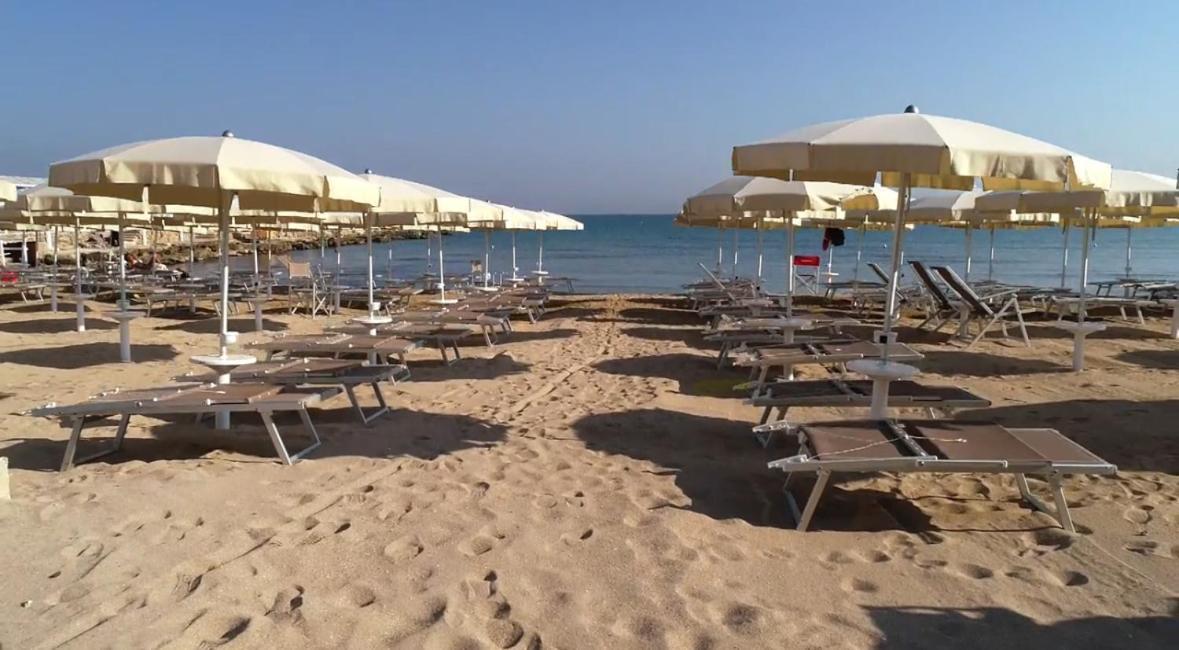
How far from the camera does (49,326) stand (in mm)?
10398

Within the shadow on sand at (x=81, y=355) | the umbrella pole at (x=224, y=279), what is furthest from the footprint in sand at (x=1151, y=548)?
the shadow on sand at (x=81, y=355)

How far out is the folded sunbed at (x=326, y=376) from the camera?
17.0 feet

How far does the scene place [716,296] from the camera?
12617 mm

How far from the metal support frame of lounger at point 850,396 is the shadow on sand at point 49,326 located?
938cm

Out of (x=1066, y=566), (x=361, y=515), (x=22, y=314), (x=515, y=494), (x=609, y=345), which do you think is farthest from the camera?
(x=22, y=314)

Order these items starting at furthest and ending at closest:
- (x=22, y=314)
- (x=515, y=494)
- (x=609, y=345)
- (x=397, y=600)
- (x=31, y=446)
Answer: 1. (x=22, y=314)
2. (x=609, y=345)
3. (x=31, y=446)
4. (x=515, y=494)
5. (x=397, y=600)

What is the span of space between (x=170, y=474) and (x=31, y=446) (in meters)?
1.21

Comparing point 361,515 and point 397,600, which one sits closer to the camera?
point 397,600

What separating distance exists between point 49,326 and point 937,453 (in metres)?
11.2

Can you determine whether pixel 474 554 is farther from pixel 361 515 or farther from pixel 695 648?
pixel 695 648

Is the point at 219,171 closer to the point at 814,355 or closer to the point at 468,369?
the point at 468,369

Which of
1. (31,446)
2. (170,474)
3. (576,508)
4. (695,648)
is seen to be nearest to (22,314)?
(31,446)

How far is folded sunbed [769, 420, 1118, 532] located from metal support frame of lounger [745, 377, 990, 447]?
1.54 feet

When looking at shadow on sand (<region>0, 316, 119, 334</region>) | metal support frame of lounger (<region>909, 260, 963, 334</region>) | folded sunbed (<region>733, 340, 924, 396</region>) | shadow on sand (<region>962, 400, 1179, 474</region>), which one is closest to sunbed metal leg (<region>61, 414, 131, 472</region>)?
folded sunbed (<region>733, 340, 924, 396</region>)
